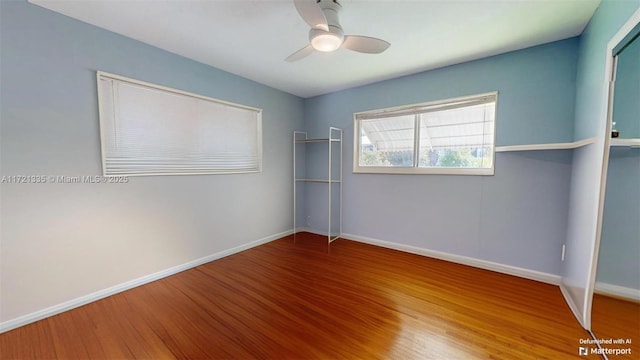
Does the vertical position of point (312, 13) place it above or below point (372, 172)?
above

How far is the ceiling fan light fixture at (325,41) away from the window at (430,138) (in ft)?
6.20

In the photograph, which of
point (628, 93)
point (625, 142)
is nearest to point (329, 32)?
point (628, 93)

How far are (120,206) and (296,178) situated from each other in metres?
2.55

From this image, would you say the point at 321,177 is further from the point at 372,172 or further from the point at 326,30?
the point at 326,30

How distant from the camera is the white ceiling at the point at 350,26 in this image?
182 cm

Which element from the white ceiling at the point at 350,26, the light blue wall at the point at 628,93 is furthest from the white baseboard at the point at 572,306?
the white ceiling at the point at 350,26

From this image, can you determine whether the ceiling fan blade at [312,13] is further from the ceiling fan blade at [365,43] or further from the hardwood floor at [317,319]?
the hardwood floor at [317,319]

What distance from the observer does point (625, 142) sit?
1439 millimetres

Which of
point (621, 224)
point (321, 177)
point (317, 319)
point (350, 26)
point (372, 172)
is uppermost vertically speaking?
point (350, 26)

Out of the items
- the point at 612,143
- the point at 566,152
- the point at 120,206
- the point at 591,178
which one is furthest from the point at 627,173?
the point at 120,206

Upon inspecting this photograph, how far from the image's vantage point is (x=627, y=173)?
142 cm

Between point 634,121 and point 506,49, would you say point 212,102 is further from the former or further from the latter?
point 634,121

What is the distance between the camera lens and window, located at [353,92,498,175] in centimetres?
283

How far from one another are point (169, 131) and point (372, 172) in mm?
2792
